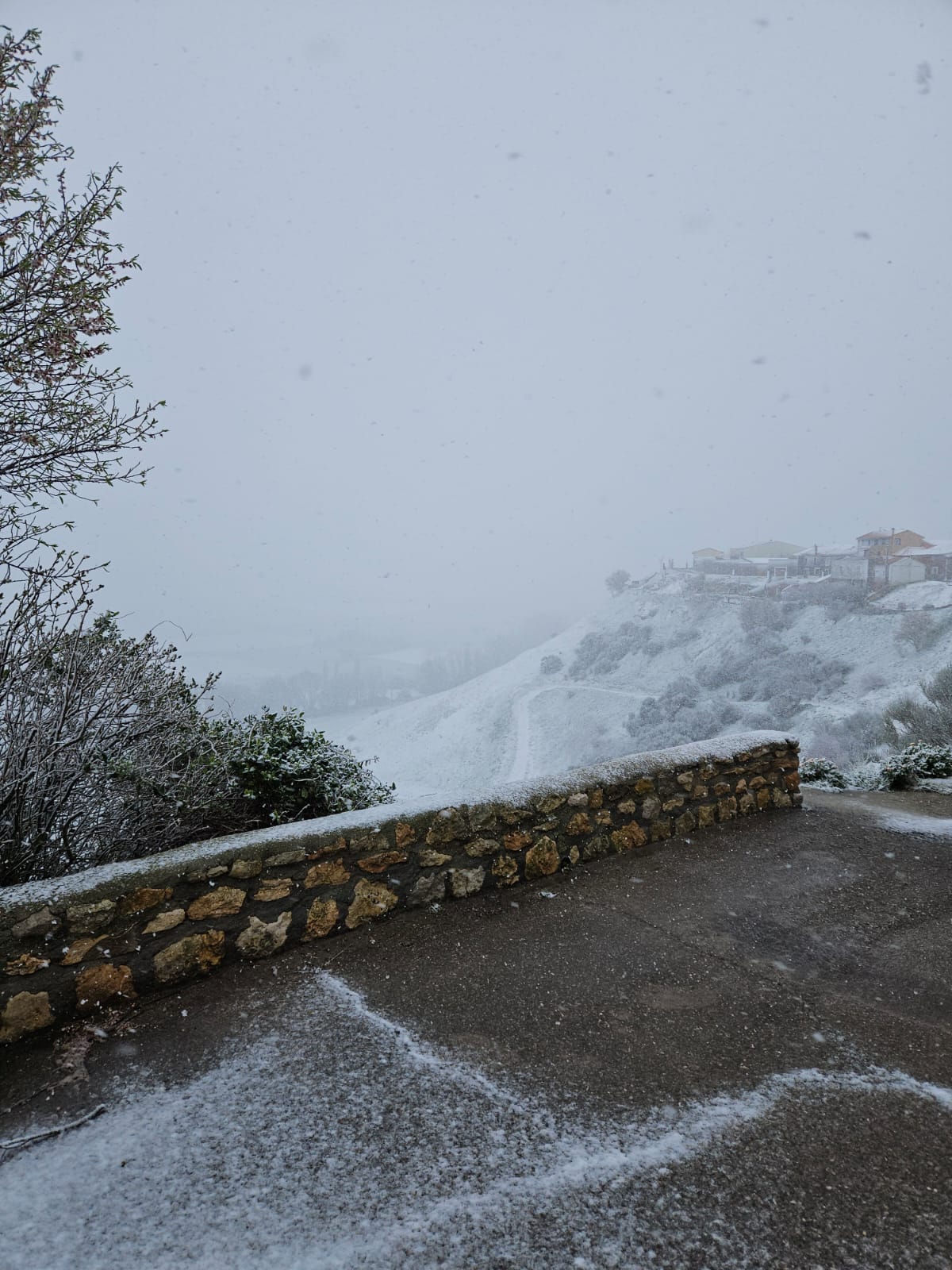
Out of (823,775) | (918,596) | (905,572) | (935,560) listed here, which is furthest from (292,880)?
(935,560)

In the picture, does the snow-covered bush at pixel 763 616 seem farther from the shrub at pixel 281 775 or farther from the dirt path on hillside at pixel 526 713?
the shrub at pixel 281 775

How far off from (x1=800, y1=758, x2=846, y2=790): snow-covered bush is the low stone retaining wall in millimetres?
3352

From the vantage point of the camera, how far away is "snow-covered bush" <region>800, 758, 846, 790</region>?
6.47 m

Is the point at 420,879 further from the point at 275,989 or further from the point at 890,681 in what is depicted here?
the point at 890,681

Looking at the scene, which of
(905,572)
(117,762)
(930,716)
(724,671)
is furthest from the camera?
(905,572)

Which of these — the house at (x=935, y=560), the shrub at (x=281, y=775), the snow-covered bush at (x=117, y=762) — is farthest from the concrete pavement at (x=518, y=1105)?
the house at (x=935, y=560)

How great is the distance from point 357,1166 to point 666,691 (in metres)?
39.2

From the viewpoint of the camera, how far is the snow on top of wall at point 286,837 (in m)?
2.19

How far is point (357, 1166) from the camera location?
1611 millimetres

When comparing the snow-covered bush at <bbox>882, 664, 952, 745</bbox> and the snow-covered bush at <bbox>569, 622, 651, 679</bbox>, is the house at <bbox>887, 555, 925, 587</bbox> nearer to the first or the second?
the snow-covered bush at <bbox>569, 622, 651, 679</bbox>

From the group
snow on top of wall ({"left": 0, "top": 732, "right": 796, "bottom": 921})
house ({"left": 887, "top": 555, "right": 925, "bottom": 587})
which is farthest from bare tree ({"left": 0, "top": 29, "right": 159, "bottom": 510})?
house ({"left": 887, "top": 555, "right": 925, "bottom": 587})

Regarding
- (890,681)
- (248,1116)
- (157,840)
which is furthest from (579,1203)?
(890,681)

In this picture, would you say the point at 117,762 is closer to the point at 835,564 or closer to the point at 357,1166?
the point at 357,1166

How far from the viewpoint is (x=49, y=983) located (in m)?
2.14
